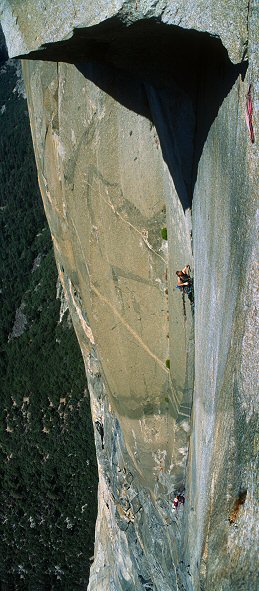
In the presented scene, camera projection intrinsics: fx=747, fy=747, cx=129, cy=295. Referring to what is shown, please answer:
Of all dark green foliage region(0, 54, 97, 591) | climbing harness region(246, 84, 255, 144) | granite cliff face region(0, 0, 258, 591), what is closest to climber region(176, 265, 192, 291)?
granite cliff face region(0, 0, 258, 591)

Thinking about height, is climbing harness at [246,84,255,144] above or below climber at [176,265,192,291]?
above

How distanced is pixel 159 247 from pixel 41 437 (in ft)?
52.1

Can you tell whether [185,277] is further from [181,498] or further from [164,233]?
[181,498]

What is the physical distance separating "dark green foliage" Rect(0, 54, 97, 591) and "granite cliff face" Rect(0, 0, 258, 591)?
9683 millimetres

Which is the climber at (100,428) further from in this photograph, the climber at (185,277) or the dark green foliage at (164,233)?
the climber at (185,277)

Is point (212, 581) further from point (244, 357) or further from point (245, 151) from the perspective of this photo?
point (245, 151)

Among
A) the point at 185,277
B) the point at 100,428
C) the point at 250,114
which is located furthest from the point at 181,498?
the point at 250,114

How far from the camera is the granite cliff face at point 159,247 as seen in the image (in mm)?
3277

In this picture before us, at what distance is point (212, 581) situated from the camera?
362cm

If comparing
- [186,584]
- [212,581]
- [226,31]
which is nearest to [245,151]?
[226,31]

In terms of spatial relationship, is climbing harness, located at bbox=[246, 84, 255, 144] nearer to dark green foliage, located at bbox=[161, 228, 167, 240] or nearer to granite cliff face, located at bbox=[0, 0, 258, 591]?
granite cliff face, located at bbox=[0, 0, 258, 591]

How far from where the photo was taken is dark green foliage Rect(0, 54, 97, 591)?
61.7 ft

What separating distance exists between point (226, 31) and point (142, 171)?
244 cm

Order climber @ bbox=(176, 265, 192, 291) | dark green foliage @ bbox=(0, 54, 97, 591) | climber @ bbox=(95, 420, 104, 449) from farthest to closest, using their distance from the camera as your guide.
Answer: dark green foliage @ bbox=(0, 54, 97, 591)
climber @ bbox=(95, 420, 104, 449)
climber @ bbox=(176, 265, 192, 291)
